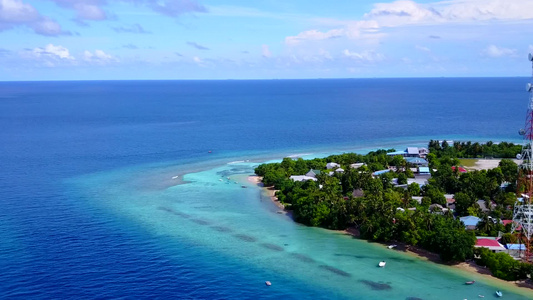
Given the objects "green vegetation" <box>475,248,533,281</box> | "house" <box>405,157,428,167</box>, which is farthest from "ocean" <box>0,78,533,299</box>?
"house" <box>405,157,428,167</box>

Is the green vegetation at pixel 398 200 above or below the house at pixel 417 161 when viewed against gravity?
below

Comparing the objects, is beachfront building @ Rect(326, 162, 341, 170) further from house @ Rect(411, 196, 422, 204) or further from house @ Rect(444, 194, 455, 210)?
house @ Rect(444, 194, 455, 210)

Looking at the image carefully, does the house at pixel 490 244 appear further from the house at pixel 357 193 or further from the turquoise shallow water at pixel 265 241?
the house at pixel 357 193

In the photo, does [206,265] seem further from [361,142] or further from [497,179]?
[361,142]

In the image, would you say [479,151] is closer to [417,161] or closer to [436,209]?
[417,161]

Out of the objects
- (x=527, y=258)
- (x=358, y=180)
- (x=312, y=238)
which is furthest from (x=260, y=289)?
(x=358, y=180)

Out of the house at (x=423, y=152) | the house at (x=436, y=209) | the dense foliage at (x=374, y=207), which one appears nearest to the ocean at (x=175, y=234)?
the dense foliage at (x=374, y=207)
